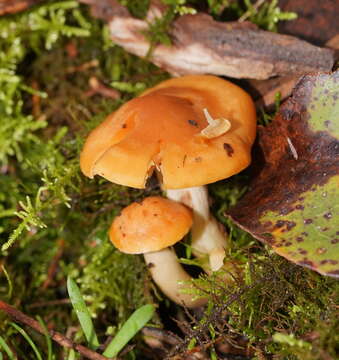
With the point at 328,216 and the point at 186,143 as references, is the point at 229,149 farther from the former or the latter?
the point at 328,216

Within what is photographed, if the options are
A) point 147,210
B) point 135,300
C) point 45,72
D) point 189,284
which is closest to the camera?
point 147,210

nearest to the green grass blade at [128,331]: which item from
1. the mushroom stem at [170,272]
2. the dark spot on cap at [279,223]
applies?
the mushroom stem at [170,272]

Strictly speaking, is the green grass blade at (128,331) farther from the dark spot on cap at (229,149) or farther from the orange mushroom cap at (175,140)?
the dark spot on cap at (229,149)

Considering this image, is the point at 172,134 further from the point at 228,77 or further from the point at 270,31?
the point at 270,31

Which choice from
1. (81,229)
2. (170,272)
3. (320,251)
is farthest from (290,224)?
(81,229)

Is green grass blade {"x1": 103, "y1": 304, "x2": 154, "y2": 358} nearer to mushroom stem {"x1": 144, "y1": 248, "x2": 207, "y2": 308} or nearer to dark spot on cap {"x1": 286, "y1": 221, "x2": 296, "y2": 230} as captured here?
mushroom stem {"x1": 144, "y1": 248, "x2": 207, "y2": 308}

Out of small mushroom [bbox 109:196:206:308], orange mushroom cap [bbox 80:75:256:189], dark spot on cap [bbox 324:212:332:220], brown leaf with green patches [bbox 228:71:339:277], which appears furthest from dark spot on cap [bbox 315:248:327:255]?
small mushroom [bbox 109:196:206:308]

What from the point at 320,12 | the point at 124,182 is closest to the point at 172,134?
the point at 124,182
